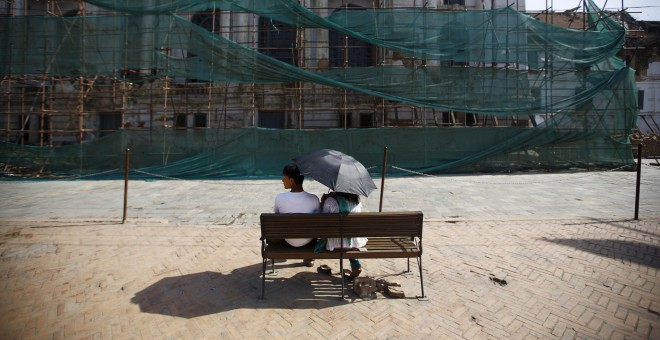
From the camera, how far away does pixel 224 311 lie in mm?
3344

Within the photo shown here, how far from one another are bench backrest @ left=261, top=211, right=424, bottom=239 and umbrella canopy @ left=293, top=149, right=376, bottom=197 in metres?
0.29

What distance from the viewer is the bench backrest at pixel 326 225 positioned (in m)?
3.55

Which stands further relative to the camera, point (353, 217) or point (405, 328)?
point (353, 217)

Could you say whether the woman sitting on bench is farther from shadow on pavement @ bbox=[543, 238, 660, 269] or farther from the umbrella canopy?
shadow on pavement @ bbox=[543, 238, 660, 269]

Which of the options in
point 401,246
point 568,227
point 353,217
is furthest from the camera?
point 568,227

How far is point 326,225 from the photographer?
11.7 ft

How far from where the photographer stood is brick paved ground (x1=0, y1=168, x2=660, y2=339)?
10.1 ft

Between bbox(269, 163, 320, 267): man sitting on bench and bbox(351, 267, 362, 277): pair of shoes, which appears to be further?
bbox(351, 267, 362, 277): pair of shoes

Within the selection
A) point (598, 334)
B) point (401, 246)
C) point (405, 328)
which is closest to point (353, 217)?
point (401, 246)

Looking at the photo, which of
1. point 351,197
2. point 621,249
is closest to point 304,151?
point 351,197

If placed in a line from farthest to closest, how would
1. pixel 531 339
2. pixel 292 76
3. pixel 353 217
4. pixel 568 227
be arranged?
pixel 292 76 → pixel 568 227 → pixel 353 217 → pixel 531 339

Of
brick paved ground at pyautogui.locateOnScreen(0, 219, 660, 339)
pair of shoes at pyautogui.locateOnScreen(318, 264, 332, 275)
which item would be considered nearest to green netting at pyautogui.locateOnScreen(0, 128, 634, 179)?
brick paved ground at pyautogui.locateOnScreen(0, 219, 660, 339)

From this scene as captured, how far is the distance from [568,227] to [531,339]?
4.15 meters

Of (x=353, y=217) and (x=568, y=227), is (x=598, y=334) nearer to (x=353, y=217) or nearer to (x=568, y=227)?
(x=353, y=217)
